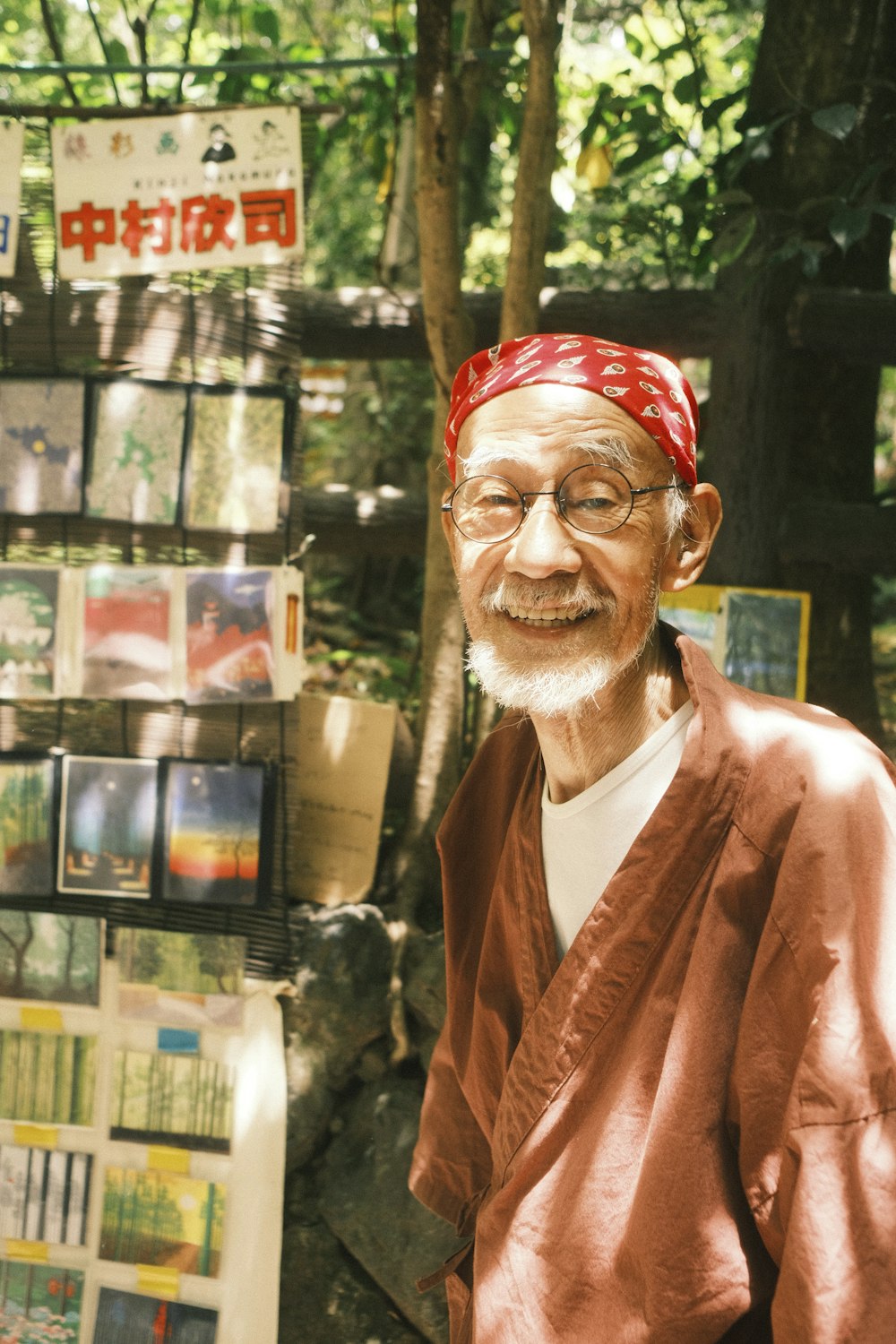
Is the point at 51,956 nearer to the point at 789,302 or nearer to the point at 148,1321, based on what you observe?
the point at 148,1321

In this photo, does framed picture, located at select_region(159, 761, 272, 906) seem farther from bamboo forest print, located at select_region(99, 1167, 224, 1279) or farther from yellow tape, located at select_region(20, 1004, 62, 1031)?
bamboo forest print, located at select_region(99, 1167, 224, 1279)

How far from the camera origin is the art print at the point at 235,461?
8.26 ft

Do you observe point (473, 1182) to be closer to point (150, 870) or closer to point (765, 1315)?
point (765, 1315)

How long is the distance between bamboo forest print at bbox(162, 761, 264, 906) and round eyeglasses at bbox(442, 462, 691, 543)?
4.21 feet

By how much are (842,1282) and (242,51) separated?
3483 mm

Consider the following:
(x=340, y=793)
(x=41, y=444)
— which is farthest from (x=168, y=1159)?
(x=41, y=444)

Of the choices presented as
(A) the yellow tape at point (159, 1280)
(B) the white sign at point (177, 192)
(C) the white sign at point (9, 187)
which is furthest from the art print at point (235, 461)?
(A) the yellow tape at point (159, 1280)

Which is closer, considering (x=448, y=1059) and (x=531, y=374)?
(x=531, y=374)

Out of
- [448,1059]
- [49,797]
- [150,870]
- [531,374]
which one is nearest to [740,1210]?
[448,1059]

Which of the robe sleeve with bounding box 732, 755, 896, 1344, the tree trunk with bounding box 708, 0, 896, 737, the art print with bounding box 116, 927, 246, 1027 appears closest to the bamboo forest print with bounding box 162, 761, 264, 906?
the art print with bounding box 116, 927, 246, 1027

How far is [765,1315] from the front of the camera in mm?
1301

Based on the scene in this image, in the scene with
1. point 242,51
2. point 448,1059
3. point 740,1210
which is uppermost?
point 242,51

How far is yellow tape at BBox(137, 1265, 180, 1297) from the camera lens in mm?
2506

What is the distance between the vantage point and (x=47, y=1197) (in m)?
2.59
